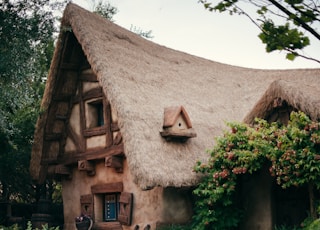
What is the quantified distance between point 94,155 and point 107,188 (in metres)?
0.84

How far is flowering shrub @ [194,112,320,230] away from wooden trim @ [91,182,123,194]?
1896mm

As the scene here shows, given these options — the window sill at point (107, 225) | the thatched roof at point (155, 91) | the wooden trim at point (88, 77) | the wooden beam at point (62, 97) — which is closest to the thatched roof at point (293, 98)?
the thatched roof at point (155, 91)

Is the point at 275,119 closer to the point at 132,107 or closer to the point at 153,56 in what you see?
A: the point at 132,107

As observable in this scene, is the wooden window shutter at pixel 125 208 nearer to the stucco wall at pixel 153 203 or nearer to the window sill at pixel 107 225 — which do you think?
the stucco wall at pixel 153 203

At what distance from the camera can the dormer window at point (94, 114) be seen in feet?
42.8

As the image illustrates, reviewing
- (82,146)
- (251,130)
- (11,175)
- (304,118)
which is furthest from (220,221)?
(11,175)

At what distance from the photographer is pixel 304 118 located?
9.30 m

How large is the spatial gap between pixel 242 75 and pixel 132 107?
6.88 meters

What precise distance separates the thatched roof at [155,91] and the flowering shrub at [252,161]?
49 centimetres

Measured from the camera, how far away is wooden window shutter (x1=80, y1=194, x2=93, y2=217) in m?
12.7

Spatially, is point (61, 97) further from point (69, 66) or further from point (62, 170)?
point (62, 170)

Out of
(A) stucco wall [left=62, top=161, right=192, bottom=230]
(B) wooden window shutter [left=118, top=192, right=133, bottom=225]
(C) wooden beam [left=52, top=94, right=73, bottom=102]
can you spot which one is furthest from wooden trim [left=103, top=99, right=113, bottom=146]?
(C) wooden beam [left=52, top=94, right=73, bottom=102]

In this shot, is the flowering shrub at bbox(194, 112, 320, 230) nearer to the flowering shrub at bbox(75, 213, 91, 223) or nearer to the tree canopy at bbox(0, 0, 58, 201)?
the flowering shrub at bbox(75, 213, 91, 223)

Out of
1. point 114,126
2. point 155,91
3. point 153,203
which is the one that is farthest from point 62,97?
point 153,203
